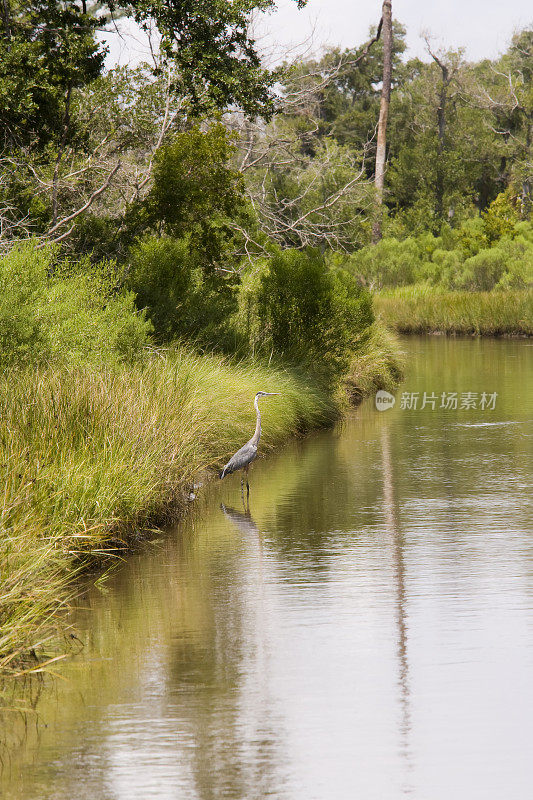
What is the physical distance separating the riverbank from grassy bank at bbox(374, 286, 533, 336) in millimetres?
24853

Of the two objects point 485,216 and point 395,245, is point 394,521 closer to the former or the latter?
point 395,245

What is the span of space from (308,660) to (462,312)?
1330 inches

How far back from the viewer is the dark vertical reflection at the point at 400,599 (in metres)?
6.04

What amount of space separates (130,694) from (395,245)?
142ft

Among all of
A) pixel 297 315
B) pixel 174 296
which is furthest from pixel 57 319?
pixel 297 315

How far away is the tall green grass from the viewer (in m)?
7.51

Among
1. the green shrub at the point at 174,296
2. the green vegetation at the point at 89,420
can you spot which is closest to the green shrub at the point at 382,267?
the green shrub at the point at 174,296

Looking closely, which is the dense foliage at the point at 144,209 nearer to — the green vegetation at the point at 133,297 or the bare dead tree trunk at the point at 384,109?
A: the green vegetation at the point at 133,297

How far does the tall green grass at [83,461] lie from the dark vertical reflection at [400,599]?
6.87 feet

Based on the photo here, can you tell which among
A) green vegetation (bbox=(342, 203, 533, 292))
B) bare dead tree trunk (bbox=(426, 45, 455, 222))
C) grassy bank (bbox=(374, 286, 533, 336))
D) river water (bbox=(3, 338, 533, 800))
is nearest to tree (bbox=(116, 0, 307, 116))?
river water (bbox=(3, 338, 533, 800))

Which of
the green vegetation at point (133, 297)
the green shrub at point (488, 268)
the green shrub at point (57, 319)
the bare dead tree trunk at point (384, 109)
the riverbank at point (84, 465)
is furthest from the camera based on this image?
the bare dead tree trunk at point (384, 109)

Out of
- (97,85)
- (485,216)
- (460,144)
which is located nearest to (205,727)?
(97,85)

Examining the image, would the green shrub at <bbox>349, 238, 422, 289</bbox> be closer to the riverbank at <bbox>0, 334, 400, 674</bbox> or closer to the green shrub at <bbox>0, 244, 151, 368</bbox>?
the green shrub at <bbox>0, 244, 151, 368</bbox>

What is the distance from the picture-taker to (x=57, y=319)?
1381 centimetres
